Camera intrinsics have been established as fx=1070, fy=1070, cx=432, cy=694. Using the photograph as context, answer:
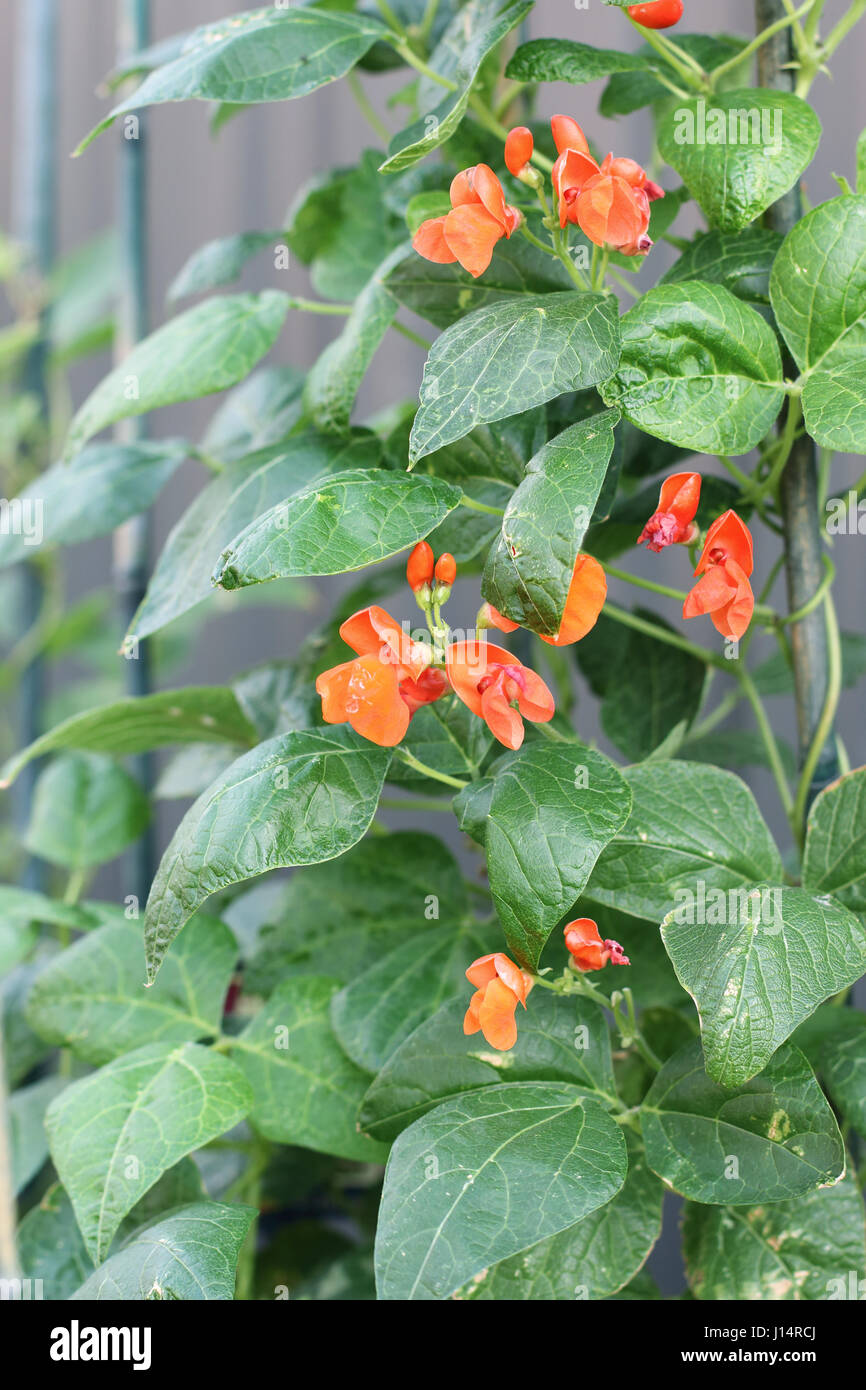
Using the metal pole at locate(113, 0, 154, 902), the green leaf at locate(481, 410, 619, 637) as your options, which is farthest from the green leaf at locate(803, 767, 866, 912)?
the metal pole at locate(113, 0, 154, 902)

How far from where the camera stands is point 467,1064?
585mm

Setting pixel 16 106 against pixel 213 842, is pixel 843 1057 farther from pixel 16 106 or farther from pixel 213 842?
pixel 16 106

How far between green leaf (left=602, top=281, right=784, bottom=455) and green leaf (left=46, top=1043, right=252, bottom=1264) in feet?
1.44

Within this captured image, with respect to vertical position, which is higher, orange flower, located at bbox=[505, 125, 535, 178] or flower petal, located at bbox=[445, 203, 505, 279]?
orange flower, located at bbox=[505, 125, 535, 178]

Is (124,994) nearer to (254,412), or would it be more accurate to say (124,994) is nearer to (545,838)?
(545,838)

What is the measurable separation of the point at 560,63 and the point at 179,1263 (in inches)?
26.4

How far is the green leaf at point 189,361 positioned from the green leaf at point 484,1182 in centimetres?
46

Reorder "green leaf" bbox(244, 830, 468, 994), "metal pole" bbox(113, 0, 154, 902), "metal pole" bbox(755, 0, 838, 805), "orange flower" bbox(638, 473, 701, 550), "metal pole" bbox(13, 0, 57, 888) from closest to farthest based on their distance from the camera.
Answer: "orange flower" bbox(638, 473, 701, 550) → "metal pole" bbox(755, 0, 838, 805) → "green leaf" bbox(244, 830, 468, 994) → "metal pole" bbox(113, 0, 154, 902) → "metal pole" bbox(13, 0, 57, 888)

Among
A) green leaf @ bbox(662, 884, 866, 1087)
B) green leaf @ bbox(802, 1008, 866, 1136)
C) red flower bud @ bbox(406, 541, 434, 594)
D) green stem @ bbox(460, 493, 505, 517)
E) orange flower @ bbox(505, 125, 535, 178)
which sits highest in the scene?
orange flower @ bbox(505, 125, 535, 178)

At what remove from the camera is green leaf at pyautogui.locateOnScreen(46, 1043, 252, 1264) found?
22.4 inches

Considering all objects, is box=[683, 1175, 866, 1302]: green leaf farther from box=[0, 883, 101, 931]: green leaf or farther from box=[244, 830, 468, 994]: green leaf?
box=[0, 883, 101, 931]: green leaf

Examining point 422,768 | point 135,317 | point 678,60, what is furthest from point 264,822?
point 135,317

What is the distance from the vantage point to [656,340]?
→ 20.7 inches
